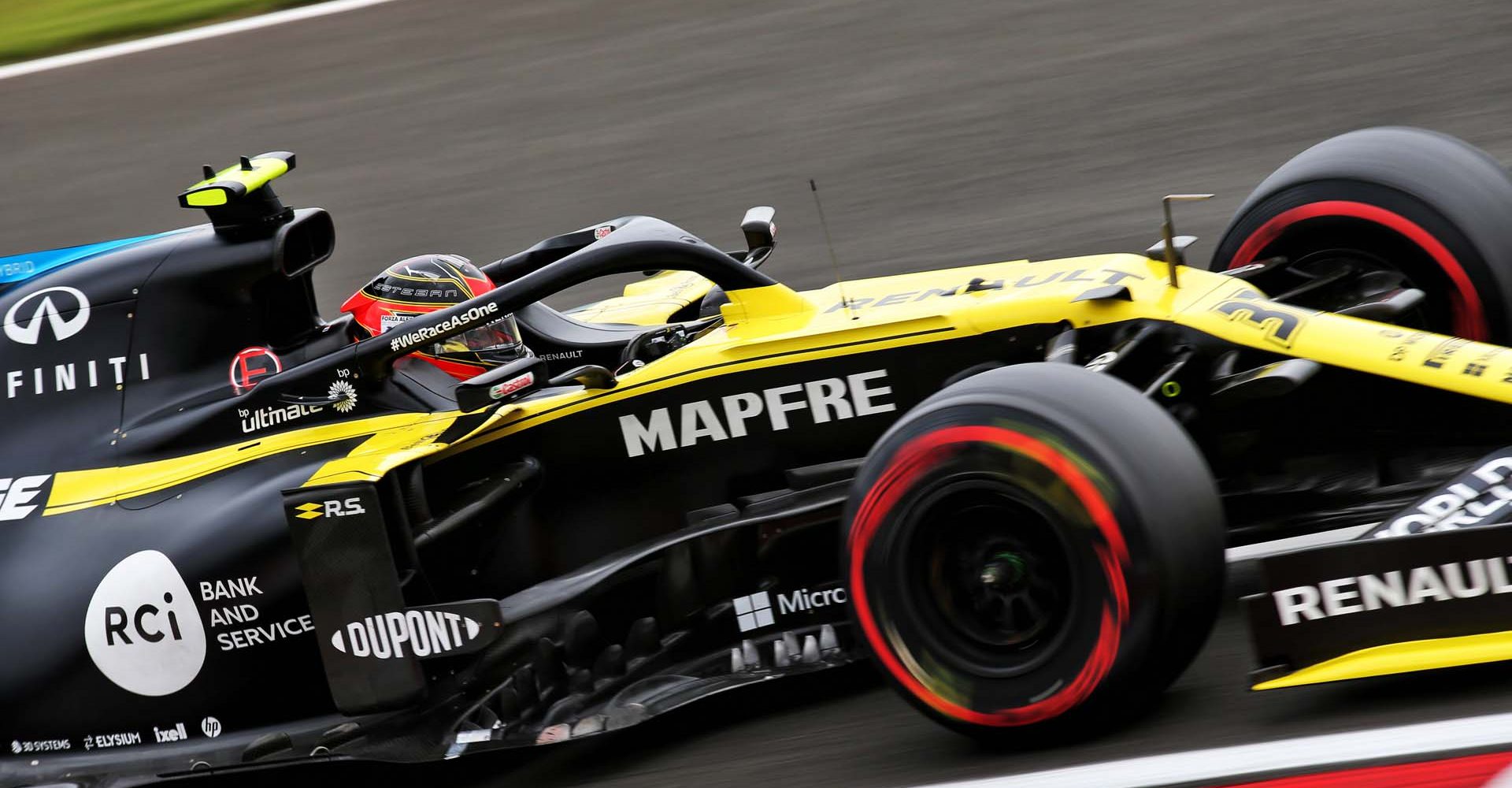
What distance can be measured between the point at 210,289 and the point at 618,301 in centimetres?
161

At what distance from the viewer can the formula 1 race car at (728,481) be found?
3.63m

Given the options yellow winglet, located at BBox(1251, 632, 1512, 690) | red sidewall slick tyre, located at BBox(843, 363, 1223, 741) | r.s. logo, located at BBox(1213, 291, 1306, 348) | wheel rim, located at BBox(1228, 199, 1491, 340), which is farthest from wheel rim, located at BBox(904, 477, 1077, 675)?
wheel rim, located at BBox(1228, 199, 1491, 340)

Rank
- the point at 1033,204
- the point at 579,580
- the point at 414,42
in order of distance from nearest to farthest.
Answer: the point at 579,580 < the point at 1033,204 < the point at 414,42

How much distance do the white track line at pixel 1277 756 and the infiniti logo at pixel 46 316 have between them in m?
3.27

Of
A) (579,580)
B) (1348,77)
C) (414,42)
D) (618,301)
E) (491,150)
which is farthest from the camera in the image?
(414,42)

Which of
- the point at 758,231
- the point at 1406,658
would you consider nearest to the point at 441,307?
the point at 758,231

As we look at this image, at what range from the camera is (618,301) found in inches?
248

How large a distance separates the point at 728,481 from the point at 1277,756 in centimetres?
169

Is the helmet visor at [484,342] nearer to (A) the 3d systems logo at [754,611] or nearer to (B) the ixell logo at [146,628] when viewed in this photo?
(B) the ixell logo at [146,628]

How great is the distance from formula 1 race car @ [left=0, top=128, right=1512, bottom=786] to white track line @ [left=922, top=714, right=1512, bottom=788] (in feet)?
0.41

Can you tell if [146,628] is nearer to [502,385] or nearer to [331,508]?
[331,508]

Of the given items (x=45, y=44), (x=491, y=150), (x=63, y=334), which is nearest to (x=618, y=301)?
(x=63, y=334)

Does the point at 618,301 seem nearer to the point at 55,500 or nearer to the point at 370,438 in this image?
the point at 370,438

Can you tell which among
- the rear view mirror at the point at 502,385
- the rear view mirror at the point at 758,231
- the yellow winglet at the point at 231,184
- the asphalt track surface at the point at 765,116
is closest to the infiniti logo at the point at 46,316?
the yellow winglet at the point at 231,184
